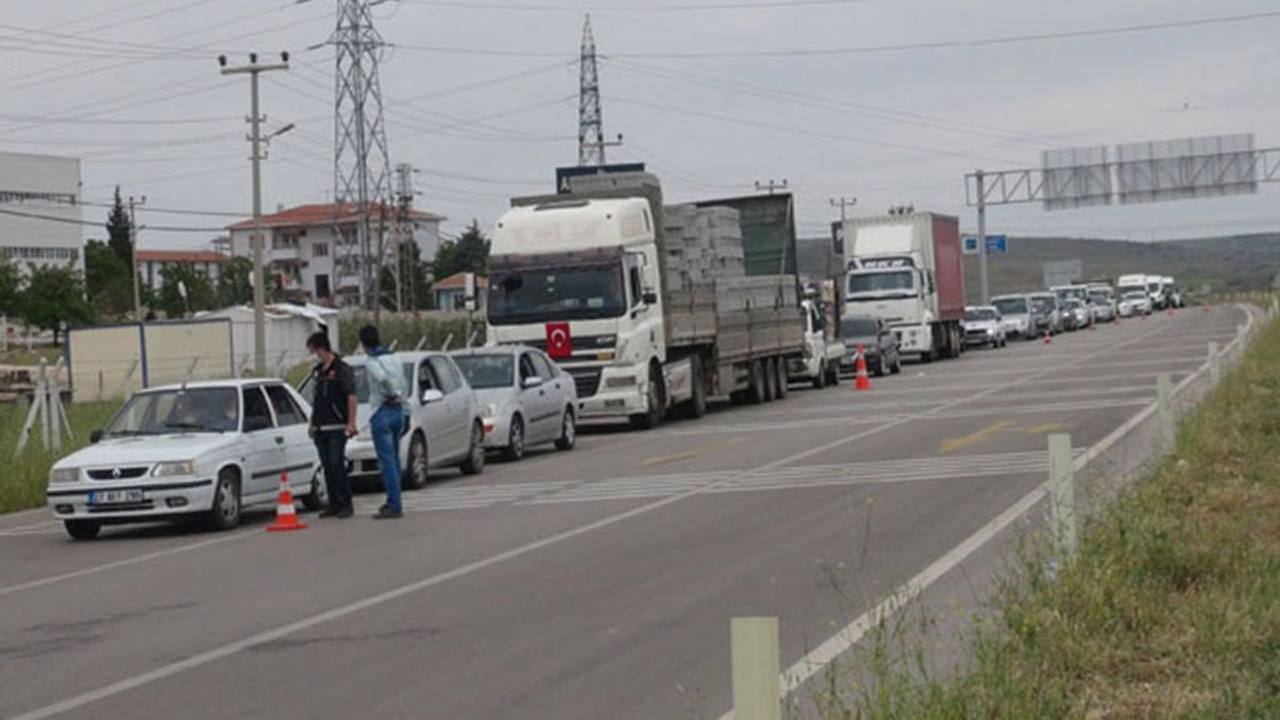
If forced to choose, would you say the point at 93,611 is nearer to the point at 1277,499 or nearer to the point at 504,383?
the point at 1277,499

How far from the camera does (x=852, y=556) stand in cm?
1508

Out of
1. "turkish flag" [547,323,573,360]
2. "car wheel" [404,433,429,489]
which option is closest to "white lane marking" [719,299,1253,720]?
"car wheel" [404,433,429,489]

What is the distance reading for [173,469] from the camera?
1953 centimetres

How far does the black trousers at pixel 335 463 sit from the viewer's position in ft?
67.1

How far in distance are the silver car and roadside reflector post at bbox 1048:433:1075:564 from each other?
612 inches

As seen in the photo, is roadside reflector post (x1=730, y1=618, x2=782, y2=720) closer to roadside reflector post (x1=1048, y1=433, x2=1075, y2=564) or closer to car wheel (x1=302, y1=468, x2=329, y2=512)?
roadside reflector post (x1=1048, y1=433, x2=1075, y2=564)

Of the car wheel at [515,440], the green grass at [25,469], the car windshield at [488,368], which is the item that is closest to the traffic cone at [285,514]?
the green grass at [25,469]

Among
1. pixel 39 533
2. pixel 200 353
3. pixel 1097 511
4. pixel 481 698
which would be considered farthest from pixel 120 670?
pixel 200 353

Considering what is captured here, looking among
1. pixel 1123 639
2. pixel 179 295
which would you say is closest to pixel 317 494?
pixel 1123 639

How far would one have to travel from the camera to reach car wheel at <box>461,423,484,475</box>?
2616 centimetres

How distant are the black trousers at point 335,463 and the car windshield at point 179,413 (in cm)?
95

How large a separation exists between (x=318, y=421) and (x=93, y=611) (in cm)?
640

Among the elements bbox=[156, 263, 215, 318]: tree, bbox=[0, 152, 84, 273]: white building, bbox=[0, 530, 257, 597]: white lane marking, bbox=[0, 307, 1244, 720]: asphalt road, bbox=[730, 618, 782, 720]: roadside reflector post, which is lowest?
bbox=[0, 530, 257, 597]: white lane marking

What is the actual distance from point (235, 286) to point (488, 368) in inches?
4115
